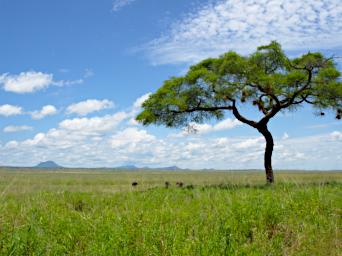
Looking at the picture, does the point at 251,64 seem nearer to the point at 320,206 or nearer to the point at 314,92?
the point at 314,92

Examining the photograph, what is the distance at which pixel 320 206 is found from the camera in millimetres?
9875

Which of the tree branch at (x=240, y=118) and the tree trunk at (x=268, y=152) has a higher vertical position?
the tree branch at (x=240, y=118)

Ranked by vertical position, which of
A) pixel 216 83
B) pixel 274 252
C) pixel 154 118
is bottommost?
pixel 274 252

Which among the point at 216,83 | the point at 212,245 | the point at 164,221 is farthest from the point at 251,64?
the point at 212,245

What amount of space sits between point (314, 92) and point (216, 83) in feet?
22.3

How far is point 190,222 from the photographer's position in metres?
8.28

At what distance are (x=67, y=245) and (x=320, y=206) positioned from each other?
6.02 metres

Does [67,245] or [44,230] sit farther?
[44,230]

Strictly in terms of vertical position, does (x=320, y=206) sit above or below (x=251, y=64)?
below

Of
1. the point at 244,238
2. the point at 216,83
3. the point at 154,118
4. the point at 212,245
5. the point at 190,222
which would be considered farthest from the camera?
the point at 154,118

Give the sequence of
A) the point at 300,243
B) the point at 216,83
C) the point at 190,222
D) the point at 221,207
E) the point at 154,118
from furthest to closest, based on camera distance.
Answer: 1. the point at 154,118
2. the point at 216,83
3. the point at 221,207
4. the point at 190,222
5. the point at 300,243

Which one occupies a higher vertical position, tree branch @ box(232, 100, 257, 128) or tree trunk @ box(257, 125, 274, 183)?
tree branch @ box(232, 100, 257, 128)

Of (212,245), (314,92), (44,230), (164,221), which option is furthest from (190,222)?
(314,92)

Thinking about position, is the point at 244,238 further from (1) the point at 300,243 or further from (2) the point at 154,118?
(2) the point at 154,118
